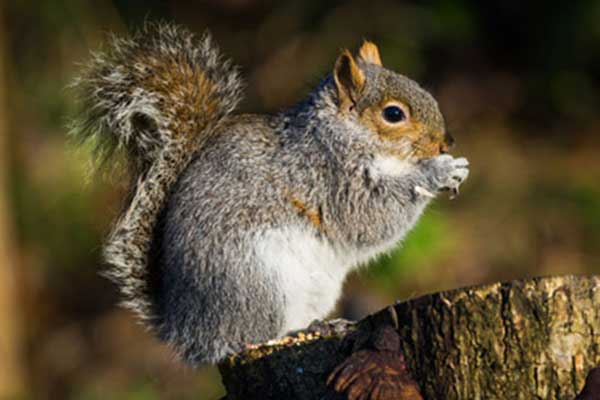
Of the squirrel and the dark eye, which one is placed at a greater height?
the dark eye

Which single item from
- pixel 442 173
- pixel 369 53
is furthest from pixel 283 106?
pixel 442 173

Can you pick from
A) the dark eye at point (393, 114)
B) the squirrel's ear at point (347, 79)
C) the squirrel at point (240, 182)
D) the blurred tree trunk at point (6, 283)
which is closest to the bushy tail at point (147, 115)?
the squirrel at point (240, 182)

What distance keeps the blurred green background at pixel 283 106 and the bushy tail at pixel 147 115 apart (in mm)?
1851

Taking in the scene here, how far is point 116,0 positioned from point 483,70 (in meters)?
1.55

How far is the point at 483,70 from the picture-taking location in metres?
4.74

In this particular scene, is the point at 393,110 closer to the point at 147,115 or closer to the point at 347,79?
the point at 347,79

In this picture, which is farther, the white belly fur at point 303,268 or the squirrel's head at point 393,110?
the squirrel's head at point 393,110

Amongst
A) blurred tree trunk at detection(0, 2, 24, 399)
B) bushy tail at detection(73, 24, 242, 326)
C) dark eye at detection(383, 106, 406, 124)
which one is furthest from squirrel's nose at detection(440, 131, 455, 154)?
blurred tree trunk at detection(0, 2, 24, 399)

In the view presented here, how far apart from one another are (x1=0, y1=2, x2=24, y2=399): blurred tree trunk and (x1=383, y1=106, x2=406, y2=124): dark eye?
2.53 meters

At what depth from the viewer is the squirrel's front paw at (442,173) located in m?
2.30

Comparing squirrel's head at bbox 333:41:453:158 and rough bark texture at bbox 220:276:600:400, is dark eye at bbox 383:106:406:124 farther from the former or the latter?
rough bark texture at bbox 220:276:600:400

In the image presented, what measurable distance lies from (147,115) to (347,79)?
43cm

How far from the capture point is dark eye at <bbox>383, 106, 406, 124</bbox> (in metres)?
2.35

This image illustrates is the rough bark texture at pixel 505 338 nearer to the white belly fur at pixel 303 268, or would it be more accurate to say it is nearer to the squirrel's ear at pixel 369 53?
the white belly fur at pixel 303 268
